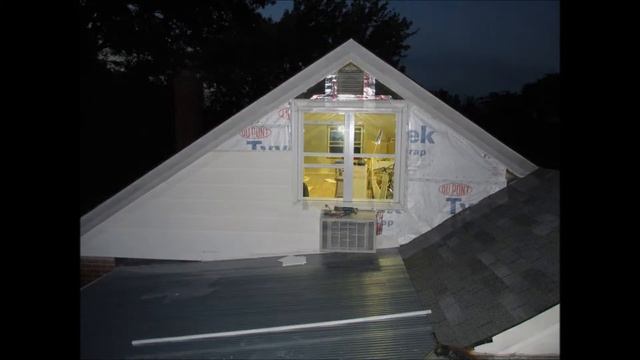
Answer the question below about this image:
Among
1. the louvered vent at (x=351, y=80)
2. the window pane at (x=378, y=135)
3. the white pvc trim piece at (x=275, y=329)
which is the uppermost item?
the louvered vent at (x=351, y=80)

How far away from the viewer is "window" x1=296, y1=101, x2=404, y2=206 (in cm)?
550

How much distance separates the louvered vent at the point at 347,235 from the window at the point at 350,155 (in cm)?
39

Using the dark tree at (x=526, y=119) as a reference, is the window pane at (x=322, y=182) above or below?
below

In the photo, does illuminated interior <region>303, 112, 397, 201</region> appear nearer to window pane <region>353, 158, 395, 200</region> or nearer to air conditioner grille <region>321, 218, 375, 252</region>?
window pane <region>353, 158, 395, 200</region>

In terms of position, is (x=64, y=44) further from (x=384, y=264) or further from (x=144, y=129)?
(x=144, y=129)

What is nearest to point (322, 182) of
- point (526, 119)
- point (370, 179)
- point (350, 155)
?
point (370, 179)

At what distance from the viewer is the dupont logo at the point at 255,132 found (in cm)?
548

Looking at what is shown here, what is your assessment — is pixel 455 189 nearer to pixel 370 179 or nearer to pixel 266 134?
pixel 370 179

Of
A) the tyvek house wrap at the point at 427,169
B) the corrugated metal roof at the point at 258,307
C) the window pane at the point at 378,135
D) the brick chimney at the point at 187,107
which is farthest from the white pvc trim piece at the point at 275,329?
the brick chimney at the point at 187,107

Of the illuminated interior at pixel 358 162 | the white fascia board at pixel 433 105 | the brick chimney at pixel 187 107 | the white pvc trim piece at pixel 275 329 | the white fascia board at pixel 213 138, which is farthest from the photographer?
the brick chimney at pixel 187 107

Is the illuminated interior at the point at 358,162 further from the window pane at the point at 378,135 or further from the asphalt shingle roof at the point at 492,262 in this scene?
the asphalt shingle roof at the point at 492,262

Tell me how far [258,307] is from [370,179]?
462 cm

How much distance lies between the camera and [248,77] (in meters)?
17.2

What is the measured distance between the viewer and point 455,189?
5.50 m
